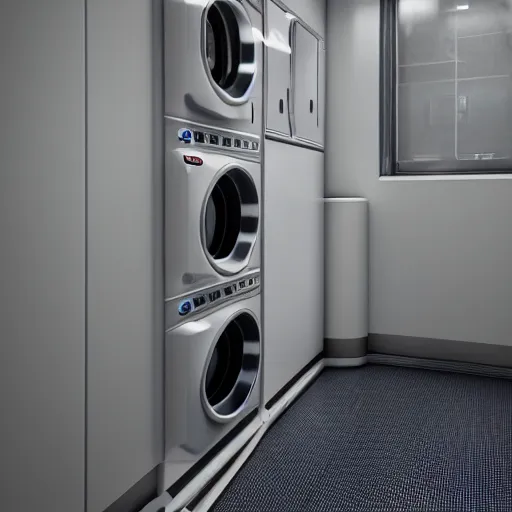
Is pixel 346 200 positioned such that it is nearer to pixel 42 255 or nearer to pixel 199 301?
pixel 199 301

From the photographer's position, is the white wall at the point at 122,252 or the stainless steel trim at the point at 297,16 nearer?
the white wall at the point at 122,252

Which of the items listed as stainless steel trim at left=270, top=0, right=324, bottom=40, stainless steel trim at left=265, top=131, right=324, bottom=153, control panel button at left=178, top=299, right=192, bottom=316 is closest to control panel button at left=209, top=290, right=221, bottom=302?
control panel button at left=178, top=299, right=192, bottom=316

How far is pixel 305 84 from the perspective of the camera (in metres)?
2.69

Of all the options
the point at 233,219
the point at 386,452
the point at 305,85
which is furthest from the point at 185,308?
the point at 305,85

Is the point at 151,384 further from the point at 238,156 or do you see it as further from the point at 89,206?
the point at 238,156

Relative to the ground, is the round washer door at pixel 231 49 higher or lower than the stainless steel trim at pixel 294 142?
higher

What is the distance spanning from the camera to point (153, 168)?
1478mm

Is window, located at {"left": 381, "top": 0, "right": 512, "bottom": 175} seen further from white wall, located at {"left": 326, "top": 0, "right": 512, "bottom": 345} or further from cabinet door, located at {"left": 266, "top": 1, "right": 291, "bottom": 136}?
cabinet door, located at {"left": 266, "top": 1, "right": 291, "bottom": 136}

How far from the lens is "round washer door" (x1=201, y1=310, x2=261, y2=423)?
6.50 feet

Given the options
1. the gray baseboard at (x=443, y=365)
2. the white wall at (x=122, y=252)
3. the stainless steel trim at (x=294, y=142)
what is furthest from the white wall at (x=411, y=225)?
the white wall at (x=122, y=252)

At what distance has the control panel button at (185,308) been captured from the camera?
5.21ft

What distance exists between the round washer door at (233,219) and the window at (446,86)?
1.35 metres

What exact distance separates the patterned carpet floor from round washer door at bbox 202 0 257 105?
1.25 metres

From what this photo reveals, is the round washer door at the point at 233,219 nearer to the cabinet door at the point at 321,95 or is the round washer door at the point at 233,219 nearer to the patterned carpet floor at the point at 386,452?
the patterned carpet floor at the point at 386,452
